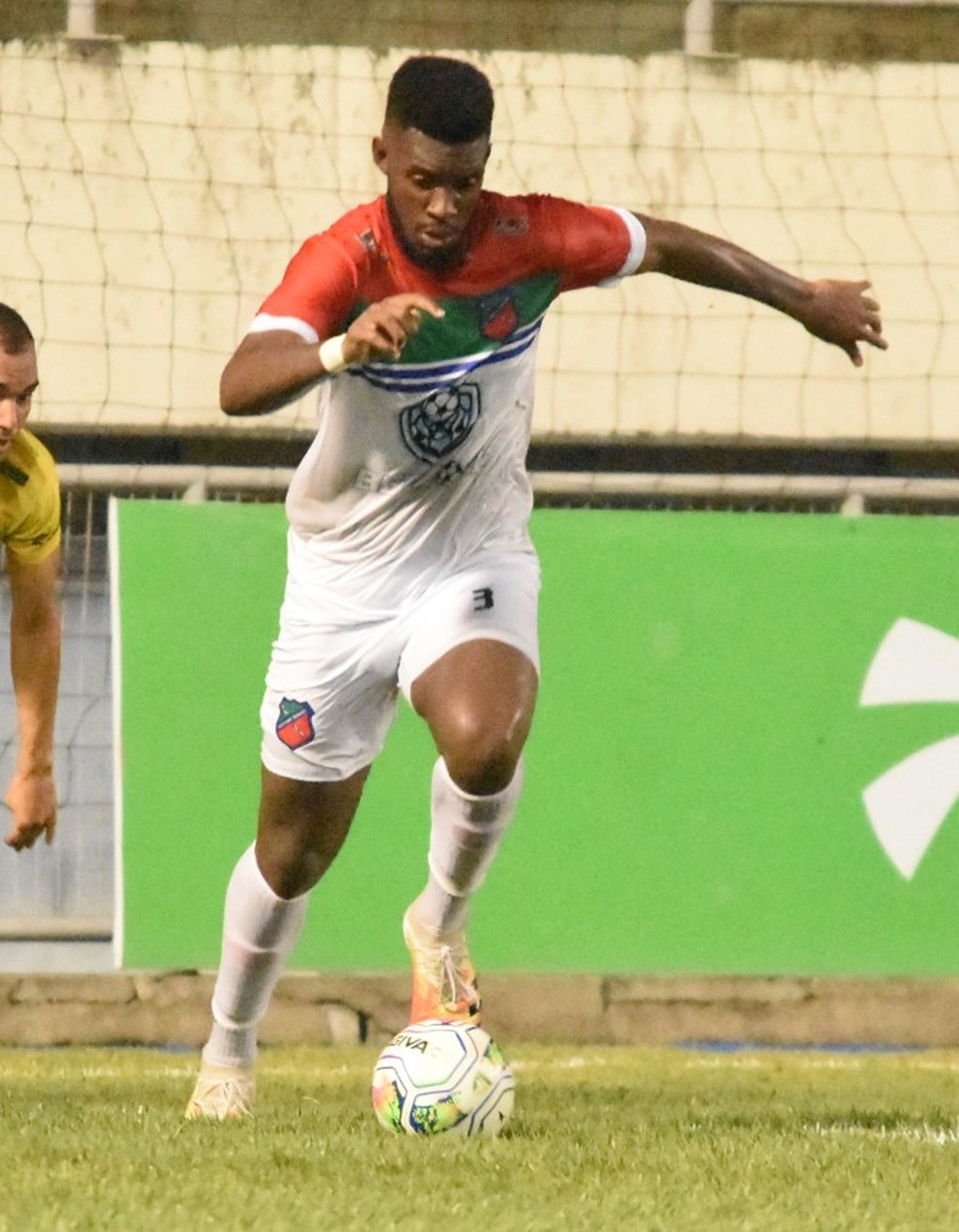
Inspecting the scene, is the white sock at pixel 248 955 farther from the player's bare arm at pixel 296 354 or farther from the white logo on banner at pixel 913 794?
the white logo on banner at pixel 913 794

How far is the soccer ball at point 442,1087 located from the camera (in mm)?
5285

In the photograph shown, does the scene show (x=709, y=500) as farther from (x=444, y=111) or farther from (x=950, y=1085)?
(x=444, y=111)

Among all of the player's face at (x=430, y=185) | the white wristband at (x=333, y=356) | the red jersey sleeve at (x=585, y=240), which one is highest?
the player's face at (x=430, y=185)

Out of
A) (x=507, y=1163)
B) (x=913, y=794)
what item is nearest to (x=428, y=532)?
(x=507, y=1163)

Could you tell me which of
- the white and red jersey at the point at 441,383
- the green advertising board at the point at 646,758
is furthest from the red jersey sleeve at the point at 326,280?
the green advertising board at the point at 646,758

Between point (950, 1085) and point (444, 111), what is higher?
point (444, 111)

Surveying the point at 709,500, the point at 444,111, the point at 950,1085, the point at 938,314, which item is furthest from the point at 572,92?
the point at 444,111

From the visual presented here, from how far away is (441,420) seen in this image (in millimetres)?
5645

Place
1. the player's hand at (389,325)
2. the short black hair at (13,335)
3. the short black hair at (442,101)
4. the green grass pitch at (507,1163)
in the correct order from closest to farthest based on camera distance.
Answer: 1. the green grass pitch at (507,1163)
2. the player's hand at (389,325)
3. the short black hair at (442,101)
4. the short black hair at (13,335)

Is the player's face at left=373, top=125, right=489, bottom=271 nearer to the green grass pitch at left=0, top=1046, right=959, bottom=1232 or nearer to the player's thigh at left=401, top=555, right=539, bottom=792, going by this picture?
the player's thigh at left=401, top=555, right=539, bottom=792

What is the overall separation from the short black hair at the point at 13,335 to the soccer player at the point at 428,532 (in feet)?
2.34

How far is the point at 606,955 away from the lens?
8414 mm

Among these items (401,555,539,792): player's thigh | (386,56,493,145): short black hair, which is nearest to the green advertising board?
(401,555,539,792): player's thigh

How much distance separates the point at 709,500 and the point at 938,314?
2612mm
